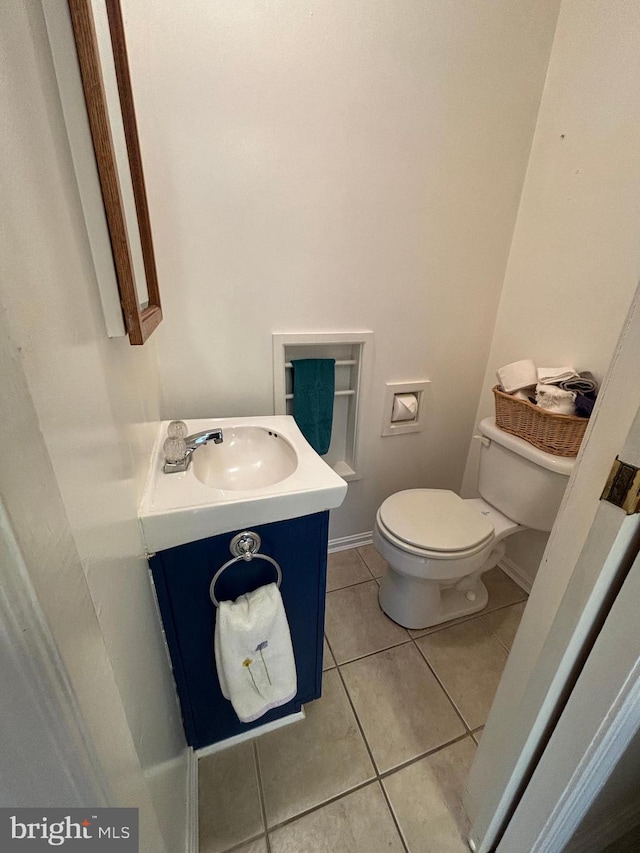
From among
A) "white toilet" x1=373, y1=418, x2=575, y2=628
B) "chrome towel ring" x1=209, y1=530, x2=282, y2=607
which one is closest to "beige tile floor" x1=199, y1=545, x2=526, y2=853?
"white toilet" x1=373, y1=418, x2=575, y2=628

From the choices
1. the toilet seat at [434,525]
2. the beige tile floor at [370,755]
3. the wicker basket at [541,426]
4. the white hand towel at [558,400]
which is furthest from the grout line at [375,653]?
the white hand towel at [558,400]

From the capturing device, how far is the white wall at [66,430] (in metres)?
0.29

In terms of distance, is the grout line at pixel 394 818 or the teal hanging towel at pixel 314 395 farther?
the teal hanging towel at pixel 314 395

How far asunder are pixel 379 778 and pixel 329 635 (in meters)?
0.46

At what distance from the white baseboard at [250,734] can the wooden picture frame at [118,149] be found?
1.21 metres

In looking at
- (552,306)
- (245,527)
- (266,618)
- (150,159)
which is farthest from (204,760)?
(552,306)

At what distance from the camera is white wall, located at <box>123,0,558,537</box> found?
3.28 ft

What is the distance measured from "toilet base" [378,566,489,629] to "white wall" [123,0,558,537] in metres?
0.77

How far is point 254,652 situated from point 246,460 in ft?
1.77

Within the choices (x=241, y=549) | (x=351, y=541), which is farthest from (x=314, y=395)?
(x=351, y=541)

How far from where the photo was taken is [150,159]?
3.34 feet

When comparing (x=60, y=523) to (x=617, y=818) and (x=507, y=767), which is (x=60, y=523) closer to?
(x=507, y=767)

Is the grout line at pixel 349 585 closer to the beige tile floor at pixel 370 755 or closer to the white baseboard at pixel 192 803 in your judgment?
the beige tile floor at pixel 370 755

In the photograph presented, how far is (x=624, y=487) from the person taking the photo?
48cm
